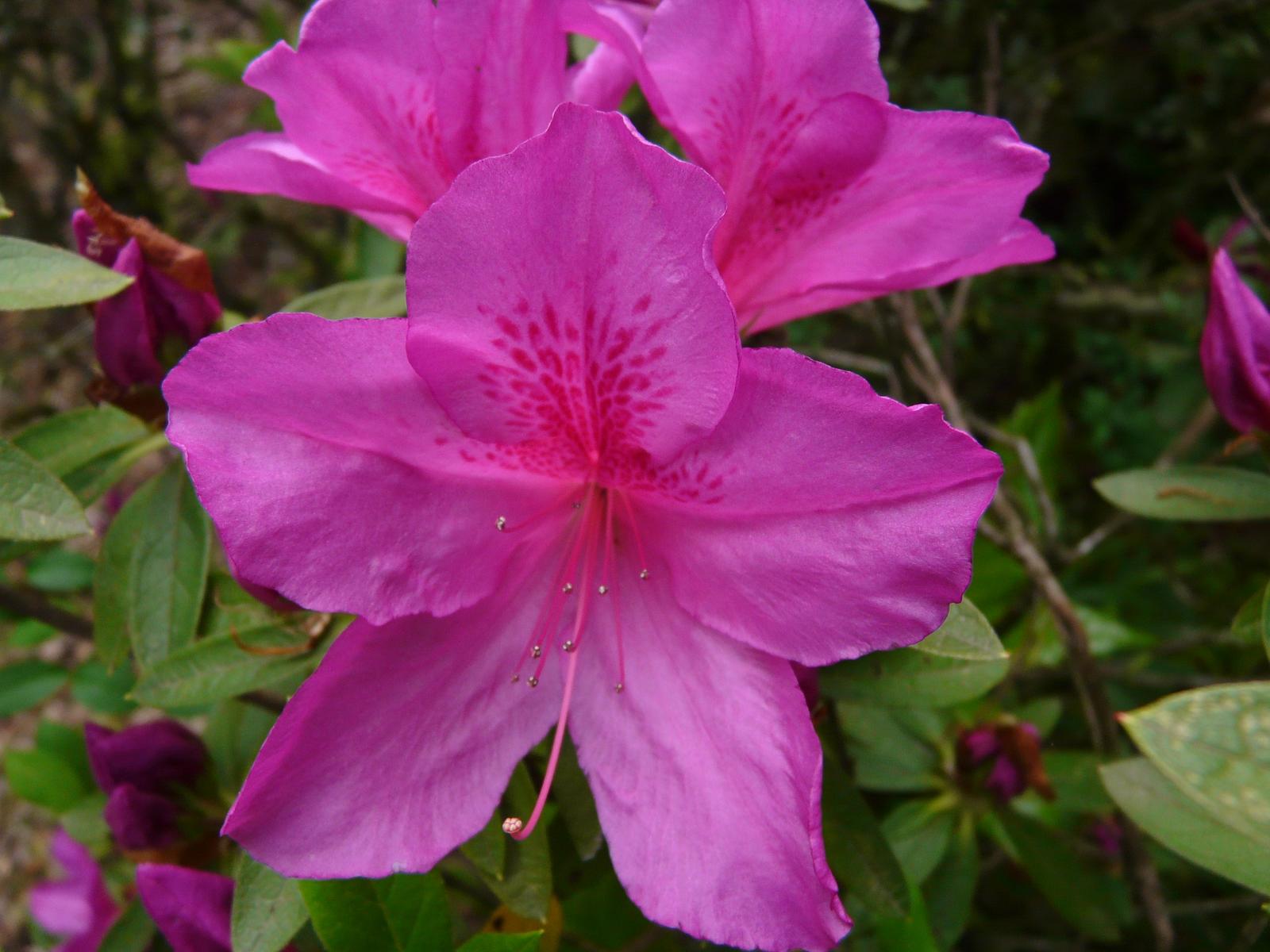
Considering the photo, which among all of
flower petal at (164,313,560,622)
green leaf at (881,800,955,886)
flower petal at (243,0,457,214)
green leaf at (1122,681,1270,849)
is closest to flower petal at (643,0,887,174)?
flower petal at (243,0,457,214)

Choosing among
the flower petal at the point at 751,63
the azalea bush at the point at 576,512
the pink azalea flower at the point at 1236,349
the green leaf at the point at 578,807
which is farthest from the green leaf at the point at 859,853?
the flower petal at the point at 751,63

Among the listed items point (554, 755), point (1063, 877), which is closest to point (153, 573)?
point (554, 755)

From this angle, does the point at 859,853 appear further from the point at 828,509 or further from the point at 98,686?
the point at 98,686

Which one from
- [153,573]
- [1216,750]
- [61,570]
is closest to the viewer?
[1216,750]

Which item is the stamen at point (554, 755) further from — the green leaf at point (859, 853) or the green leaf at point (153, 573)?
the green leaf at point (153, 573)

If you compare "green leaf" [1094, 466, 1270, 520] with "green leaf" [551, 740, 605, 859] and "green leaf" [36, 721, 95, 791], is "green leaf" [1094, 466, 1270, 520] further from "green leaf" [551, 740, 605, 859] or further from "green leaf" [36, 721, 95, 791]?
"green leaf" [36, 721, 95, 791]
